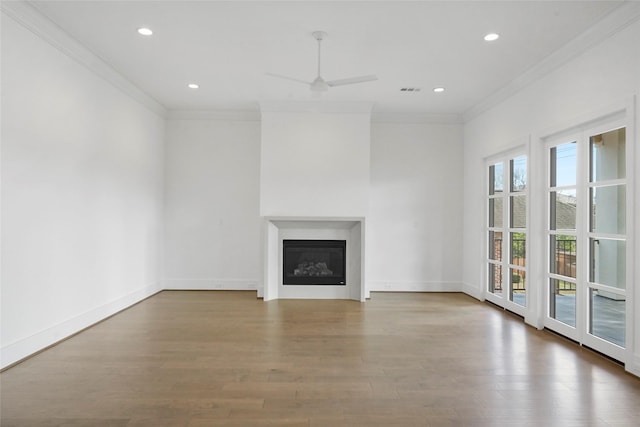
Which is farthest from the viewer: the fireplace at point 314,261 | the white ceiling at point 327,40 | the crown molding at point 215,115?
the crown molding at point 215,115

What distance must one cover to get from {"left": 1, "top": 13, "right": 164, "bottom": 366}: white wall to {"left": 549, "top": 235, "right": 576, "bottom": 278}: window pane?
5.31 m

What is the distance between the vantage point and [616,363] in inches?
135

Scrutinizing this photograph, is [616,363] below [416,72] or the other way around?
below

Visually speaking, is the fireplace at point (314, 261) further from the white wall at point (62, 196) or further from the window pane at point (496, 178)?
the window pane at point (496, 178)

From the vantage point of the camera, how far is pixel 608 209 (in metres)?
3.67

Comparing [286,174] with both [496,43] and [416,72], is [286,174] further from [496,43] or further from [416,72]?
[496,43]

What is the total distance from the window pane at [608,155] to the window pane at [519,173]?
1226 mm

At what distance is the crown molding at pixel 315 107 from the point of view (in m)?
6.18

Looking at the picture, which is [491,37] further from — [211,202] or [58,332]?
[58,332]

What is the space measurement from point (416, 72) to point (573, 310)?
328 centimetres

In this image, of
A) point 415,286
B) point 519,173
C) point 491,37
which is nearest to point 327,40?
point 491,37

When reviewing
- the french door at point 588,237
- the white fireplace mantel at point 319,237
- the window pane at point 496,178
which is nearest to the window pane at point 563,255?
the french door at point 588,237

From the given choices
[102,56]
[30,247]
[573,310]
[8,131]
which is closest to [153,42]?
[102,56]

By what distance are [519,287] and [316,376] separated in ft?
11.1
